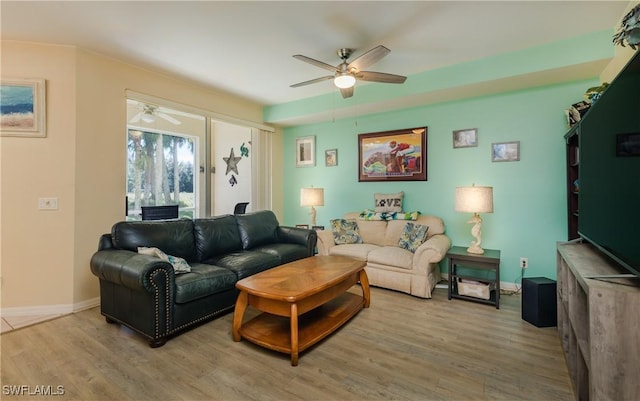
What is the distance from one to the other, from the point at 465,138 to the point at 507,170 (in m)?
0.64

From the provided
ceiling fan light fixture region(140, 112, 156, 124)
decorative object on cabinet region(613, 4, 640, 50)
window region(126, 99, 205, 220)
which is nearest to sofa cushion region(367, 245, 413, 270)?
decorative object on cabinet region(613, 4, 640, 50)

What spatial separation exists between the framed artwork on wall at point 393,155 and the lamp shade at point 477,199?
0.89m

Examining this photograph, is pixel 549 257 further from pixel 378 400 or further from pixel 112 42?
pixel 112 42

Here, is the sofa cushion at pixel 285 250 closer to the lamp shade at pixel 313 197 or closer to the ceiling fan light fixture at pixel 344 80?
the lamp shade at pixel 313 197

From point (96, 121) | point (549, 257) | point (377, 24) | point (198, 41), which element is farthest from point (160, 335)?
point (549, 257)

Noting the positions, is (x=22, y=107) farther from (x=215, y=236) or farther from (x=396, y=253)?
(x=396, y=253)

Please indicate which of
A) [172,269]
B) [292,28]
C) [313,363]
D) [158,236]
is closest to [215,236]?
[158,236]

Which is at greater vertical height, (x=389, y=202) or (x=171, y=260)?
(x=389, y=202)

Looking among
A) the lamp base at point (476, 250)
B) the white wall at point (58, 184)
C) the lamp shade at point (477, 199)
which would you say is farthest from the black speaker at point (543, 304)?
the white wall at point (58, 184)

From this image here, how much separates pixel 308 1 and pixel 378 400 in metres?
2.80

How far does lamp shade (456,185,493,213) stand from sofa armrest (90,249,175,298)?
3.06m

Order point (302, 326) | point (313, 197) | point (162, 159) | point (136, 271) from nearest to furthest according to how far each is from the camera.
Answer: point (136, 271) → point (302, 326) → point (162, 159) → point (313, 197)

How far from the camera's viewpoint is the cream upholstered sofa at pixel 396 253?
10.7 feet

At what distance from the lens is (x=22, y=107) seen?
9.36 ft
